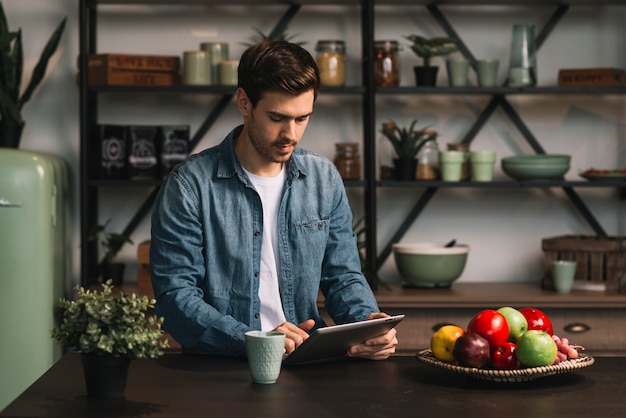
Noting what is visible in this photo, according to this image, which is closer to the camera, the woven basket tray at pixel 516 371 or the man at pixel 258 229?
the woven basket tray at pixel 516 371

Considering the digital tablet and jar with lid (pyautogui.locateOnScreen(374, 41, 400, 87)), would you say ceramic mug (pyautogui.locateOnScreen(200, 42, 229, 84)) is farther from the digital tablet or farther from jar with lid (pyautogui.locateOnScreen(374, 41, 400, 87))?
the digital tablet

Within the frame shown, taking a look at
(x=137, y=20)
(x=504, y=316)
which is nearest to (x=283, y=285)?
(x=504, y=316)

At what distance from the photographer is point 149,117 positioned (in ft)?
14.1

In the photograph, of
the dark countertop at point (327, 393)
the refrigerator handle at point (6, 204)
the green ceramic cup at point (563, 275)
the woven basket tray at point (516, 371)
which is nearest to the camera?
the dark countertop at point (327, 393)

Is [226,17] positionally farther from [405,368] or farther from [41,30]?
[405,368]

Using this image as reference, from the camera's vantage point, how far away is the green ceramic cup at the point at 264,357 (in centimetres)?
193

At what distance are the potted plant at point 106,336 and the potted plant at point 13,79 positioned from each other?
7.84ft

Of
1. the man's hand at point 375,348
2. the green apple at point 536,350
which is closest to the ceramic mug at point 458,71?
the man's hand at point 375,348

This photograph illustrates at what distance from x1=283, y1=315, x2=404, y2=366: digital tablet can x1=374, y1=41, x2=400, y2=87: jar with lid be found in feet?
6.68

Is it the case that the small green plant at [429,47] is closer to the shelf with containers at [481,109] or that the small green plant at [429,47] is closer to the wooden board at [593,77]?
the shelf with containers at [481,109]

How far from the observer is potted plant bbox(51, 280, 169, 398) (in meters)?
1.78

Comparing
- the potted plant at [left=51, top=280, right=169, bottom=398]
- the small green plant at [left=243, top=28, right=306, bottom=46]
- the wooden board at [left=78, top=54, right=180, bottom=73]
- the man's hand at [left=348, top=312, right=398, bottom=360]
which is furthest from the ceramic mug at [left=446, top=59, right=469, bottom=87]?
the potted plant at [left=51, top=280, right=169, bottom=398]

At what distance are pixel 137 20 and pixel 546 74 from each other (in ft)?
6.10

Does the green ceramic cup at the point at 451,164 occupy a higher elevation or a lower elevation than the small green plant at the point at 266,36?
lower
